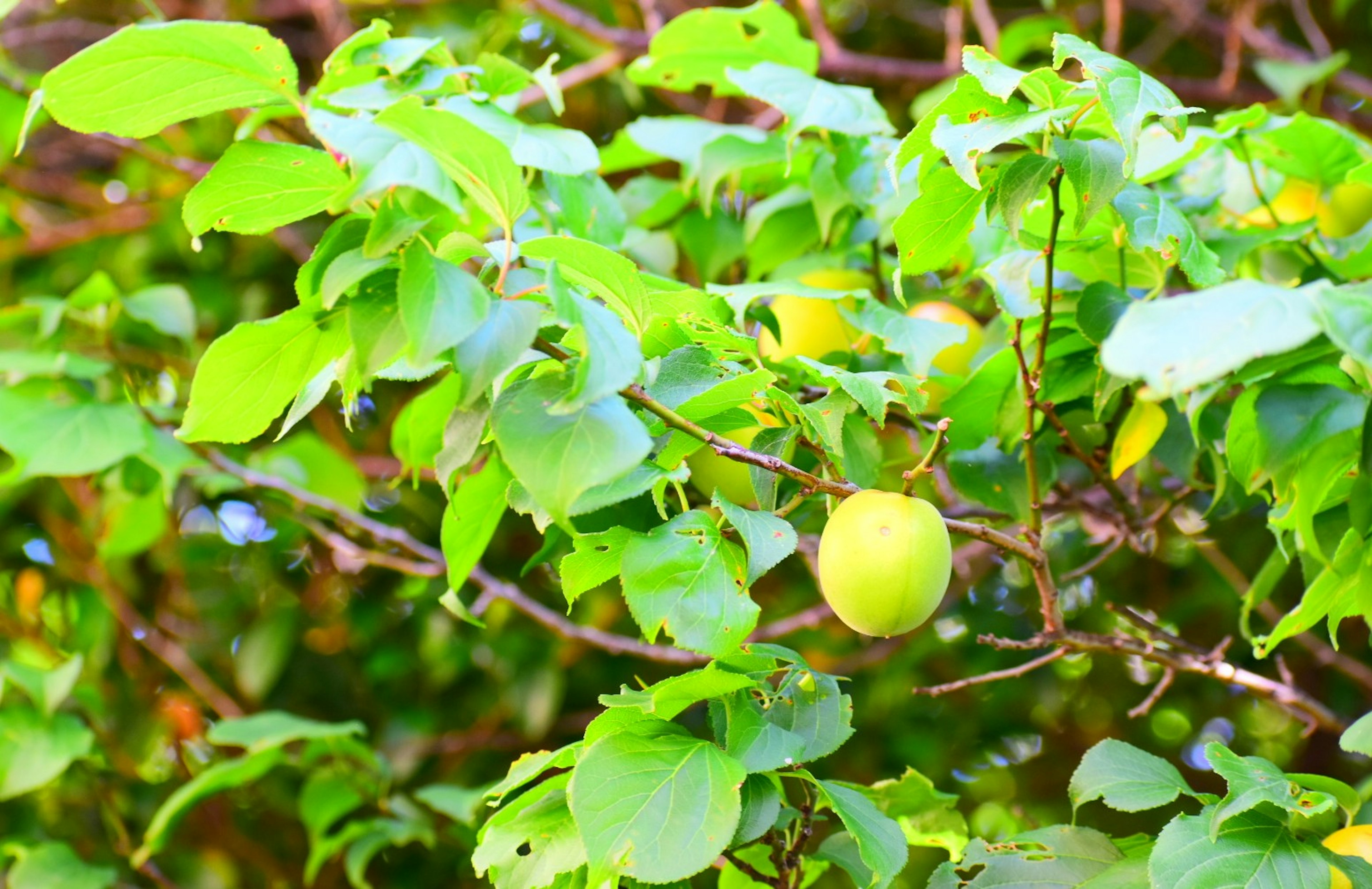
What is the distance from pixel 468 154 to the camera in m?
0.57

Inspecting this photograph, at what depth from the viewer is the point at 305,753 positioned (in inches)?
51.8

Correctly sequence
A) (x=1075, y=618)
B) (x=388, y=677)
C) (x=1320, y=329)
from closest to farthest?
(x=1320, y=329) → (x=1075, y=618) → (x=388, y=677)

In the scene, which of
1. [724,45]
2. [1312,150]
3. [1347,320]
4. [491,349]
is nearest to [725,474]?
[491,349]

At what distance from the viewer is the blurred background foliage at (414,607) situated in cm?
160

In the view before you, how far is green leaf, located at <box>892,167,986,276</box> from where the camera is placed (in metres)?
0.71

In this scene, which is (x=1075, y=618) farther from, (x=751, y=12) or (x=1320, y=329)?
(x=1320, y=329)

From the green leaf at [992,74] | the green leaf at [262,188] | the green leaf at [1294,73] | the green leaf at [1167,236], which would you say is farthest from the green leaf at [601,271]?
the green leaf at [1294,73]

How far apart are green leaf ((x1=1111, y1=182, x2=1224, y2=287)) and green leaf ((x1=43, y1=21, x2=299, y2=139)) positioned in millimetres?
523

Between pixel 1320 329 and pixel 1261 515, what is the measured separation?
1.11 meters

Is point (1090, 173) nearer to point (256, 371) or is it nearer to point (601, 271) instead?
point (601, 271)

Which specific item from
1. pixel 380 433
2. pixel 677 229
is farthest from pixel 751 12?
pixel 380 433

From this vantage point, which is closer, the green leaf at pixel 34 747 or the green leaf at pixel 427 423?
the green leaf at pixel 427 423

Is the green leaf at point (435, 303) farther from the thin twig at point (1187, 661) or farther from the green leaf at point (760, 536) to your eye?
the thin twig at point (1187, 661)

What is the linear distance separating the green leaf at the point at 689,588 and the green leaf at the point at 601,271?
4.6 inches
